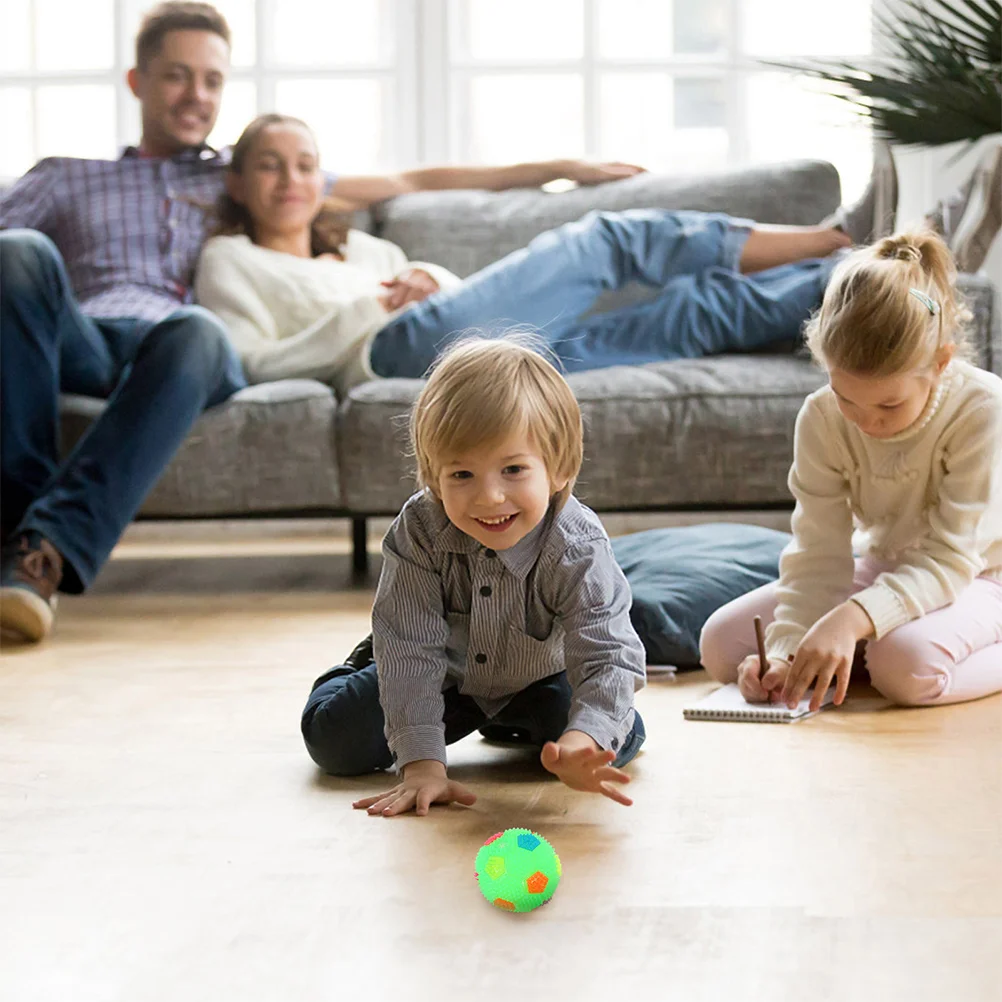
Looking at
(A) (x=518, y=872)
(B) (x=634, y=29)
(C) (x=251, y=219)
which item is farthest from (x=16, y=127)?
(A) (x=518, y=872)

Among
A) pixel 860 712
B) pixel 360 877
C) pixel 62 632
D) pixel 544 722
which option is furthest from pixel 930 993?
pixel 62 632

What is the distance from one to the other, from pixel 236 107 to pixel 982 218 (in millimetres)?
1866

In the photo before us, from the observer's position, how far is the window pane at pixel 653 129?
11.7 feet

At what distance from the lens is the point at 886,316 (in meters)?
1.52

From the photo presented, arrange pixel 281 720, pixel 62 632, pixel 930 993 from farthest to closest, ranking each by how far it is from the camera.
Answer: pixel 62 632, pixel 281 720, pixel 930 993

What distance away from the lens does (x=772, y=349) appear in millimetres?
2717

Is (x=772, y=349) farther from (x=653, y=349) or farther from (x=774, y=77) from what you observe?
(x=774, y=77)

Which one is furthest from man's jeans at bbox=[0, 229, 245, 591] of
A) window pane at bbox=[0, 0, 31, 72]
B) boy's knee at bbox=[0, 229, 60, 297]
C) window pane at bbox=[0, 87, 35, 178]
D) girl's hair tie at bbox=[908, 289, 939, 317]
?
window pane at bbox=[0, 0, 31, 72]

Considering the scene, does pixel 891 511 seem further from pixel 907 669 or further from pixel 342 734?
pixel 342 734

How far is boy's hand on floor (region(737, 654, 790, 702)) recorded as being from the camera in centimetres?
163

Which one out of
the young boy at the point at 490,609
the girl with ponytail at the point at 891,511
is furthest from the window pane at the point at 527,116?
the young boy at the point at 490,609

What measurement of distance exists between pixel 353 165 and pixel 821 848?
9.09ft

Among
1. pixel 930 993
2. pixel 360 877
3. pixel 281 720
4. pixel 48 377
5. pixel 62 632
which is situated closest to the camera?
pixel 930 993

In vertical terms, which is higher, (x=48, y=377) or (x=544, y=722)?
(x=48, y=377)
